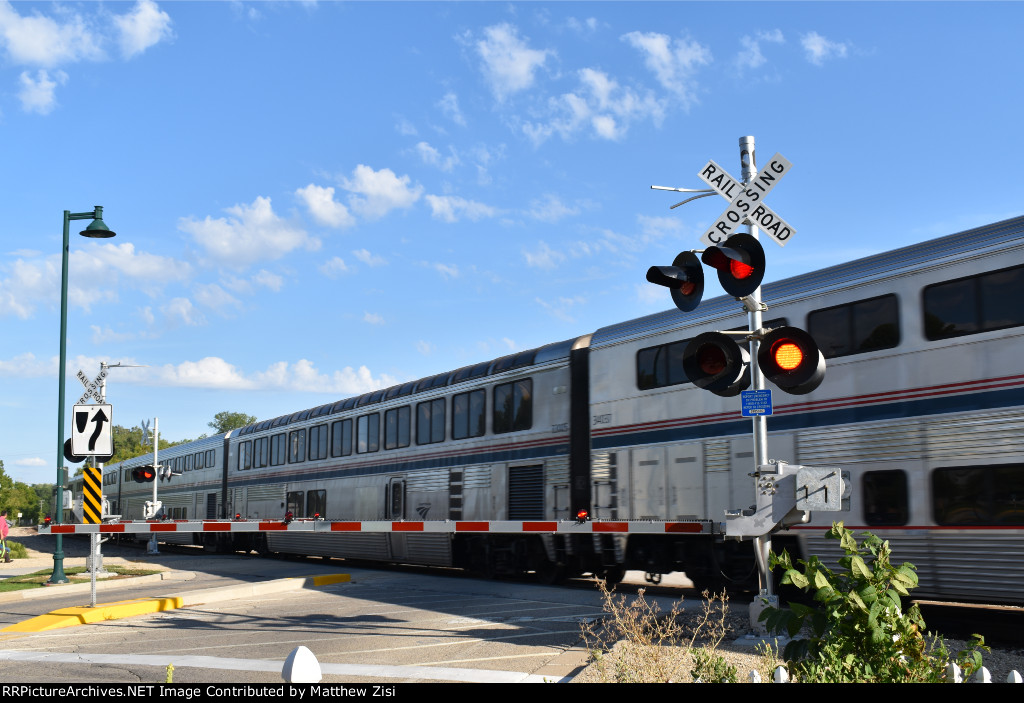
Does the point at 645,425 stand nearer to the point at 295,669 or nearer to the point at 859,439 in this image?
the point at 859,439

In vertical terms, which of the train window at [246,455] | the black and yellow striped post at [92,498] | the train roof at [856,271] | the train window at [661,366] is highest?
the train roof at [856,271]

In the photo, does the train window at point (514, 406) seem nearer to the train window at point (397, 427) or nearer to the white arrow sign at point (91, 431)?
the train window at point (397, 427)

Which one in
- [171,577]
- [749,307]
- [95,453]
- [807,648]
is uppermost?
[749,307]

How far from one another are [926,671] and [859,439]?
5716 millimetres

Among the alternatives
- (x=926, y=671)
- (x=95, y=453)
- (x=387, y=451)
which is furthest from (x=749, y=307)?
(x=387, y=451)

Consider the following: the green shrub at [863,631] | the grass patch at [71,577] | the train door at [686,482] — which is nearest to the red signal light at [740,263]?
the green shrub at [863,631]

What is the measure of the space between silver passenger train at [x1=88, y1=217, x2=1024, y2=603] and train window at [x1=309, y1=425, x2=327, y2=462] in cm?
216

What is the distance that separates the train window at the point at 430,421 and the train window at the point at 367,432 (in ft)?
6.85

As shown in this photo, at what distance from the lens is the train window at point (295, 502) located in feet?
84.0

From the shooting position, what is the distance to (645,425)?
13.8 metres

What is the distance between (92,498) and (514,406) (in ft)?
25.0

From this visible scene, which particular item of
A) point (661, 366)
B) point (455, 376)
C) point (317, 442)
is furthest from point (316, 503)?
point (661, 366)

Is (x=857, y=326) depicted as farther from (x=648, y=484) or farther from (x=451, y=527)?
(x=451, y=527)

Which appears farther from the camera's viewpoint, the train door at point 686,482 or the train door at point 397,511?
the train door at point 397,511
